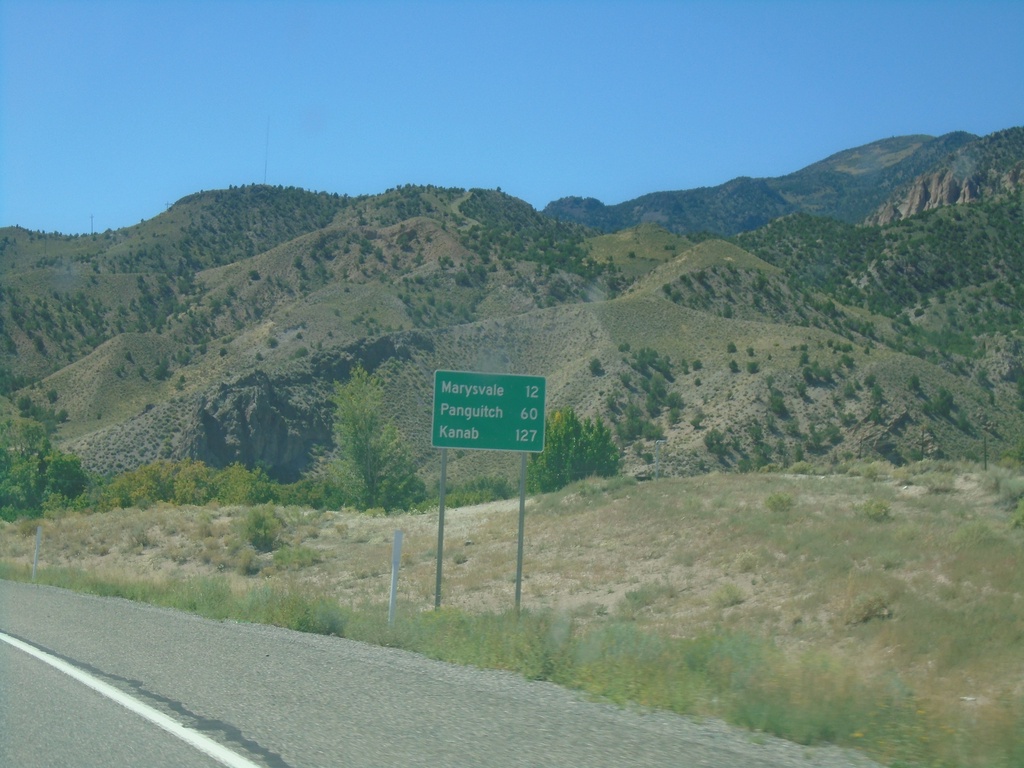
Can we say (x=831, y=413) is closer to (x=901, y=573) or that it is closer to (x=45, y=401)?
(x=901, y=573)

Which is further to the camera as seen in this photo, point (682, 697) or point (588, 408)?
point (588, 408)

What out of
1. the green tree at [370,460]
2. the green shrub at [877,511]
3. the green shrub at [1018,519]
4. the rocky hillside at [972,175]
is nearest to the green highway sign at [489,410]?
the green shrub at [877,511]

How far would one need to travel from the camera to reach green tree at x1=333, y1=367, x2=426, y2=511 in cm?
6216

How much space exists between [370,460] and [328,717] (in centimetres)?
5519

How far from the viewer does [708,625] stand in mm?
21438

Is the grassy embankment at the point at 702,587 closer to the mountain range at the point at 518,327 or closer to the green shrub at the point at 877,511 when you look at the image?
the green shrub at the point at 877,511

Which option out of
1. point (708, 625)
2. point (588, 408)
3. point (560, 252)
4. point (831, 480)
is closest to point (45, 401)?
point (588, 408)

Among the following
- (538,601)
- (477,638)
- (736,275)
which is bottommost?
(538,601)

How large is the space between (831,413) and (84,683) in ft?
209

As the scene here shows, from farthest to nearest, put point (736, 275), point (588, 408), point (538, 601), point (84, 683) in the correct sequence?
1. point (736, 275)
2. point (588, 408)
3. point (538, 601)
4. point (84, 683)

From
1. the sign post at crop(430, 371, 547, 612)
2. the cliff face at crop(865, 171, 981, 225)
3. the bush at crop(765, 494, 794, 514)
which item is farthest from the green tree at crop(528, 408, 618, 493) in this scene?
the cliff face at crop(865, 171, 981, 225)

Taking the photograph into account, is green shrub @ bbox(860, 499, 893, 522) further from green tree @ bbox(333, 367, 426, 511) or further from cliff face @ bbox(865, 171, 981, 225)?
cliff face @ bbox(865, 171, 981, 225)

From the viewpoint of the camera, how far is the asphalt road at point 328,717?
22.4 feet

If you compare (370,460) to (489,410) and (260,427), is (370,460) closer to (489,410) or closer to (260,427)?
(260,427)
